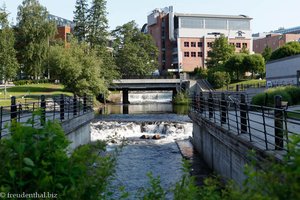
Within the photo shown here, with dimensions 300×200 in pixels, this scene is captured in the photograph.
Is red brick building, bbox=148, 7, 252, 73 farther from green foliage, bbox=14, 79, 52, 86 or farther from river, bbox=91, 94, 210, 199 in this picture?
river, bbox=91, 94, 210, 199

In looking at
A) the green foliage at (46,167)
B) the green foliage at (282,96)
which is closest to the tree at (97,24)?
the green foliage at (282,96)

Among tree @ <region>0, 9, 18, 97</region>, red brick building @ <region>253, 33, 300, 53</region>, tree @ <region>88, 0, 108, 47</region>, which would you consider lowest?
tree @ <region>0, 9, 18, 97</region>

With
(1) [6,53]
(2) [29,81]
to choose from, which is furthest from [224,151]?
(2) [29,81]

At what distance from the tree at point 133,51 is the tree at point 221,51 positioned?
16.6m

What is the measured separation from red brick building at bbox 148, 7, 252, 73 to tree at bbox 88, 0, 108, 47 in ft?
129

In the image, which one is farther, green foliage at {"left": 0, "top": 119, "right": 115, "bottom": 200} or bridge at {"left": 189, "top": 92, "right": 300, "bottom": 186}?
bridge at {"left": 189, "top": 92, "right": 300, "bottom": 186}


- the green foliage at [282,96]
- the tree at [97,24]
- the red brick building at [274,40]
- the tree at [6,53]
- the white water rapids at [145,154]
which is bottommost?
the white water rapids at [145,154]

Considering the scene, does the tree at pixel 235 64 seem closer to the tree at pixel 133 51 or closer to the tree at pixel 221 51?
the tree at pixel 221 51

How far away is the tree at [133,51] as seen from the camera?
320ft

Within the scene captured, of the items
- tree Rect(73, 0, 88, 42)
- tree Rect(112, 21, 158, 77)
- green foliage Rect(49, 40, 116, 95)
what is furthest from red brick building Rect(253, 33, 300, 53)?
green foliage Rect(49, 40, 116, 95)

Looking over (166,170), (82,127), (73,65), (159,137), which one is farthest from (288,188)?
(73,65)

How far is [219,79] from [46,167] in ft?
260

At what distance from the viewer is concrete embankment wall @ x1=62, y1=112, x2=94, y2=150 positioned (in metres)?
16.5

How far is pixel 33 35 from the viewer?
68125 millimetres
